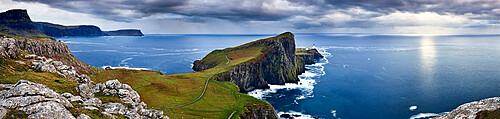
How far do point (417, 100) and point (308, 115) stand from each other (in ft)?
170

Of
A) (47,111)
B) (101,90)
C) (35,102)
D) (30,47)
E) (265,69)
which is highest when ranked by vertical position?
(30,47)

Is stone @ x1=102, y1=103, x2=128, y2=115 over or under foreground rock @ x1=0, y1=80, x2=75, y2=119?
under

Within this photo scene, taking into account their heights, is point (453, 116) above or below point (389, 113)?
above

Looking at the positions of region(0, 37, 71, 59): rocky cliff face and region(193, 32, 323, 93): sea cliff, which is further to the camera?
region(193, 32, 323, 93): sea cliff

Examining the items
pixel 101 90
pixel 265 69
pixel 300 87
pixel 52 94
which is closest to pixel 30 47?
pixel 101 90

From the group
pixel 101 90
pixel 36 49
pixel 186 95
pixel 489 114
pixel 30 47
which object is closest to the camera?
pixel 489 114

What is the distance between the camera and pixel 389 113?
91.2 m

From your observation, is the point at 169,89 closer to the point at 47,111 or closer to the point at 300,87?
the point at 47,111

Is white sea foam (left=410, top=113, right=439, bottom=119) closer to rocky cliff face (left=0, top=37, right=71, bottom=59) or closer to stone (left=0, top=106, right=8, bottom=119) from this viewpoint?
stone (left=0, top=106, right=8, bottom=119)

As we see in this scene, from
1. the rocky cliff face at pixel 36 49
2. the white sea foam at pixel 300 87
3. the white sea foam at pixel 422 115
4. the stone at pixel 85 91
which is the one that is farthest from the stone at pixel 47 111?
the white sea foam at pixel 422 115

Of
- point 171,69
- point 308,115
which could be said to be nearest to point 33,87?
point 308,115

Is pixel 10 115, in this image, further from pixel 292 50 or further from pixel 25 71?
pixel 292 50

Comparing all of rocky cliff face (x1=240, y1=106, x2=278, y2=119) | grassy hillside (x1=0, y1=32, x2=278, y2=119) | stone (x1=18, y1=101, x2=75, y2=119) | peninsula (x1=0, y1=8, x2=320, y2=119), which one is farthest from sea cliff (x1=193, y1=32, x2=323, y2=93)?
stone (x1=18, y1=101, x2=75, y2=119)

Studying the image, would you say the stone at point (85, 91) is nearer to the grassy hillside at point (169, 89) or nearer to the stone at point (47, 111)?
the grassy hillside at point (169, 89)
